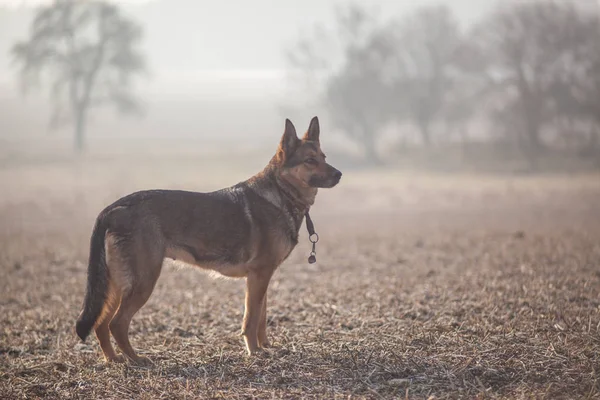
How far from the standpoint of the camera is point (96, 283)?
6.44 meters

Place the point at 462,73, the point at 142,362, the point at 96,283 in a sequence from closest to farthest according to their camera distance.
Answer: the point at 96,283 → the point at 142,362 → the point at 462,73

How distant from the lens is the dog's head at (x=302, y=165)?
23.4 feet

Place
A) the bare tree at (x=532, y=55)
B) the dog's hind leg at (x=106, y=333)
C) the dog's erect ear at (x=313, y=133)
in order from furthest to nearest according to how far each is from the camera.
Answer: the bare tree at (x=532, y=55) < the dog's erect ear at (x=313, y=133) < the dog's hind leg at (x=106, y=333)

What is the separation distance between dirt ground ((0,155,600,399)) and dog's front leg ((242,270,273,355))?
253mm

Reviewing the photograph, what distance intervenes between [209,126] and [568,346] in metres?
66.1

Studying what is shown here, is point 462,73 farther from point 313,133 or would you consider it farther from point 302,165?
point 302,165

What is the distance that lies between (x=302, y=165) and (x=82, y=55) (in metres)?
49.0

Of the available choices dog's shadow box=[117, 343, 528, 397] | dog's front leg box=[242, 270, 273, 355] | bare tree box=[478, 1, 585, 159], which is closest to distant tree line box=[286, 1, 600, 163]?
bare tree box=[478, 1, 585, 159]

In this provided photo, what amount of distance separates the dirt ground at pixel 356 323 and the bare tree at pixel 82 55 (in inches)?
1383

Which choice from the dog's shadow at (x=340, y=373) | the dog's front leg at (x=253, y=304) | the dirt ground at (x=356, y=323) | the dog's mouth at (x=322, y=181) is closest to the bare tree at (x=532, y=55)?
the dirt ground at (x=356, y=323)

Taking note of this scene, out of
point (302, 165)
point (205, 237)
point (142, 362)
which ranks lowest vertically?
point (142, 362)

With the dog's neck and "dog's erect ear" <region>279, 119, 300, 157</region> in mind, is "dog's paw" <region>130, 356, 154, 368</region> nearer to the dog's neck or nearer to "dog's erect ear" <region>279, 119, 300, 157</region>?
the dog's neck

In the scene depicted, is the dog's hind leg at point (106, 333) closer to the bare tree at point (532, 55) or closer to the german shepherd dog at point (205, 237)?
the german shepherd dog at point (205, 237)

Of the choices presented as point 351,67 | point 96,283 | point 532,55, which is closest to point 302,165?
point 96,283
